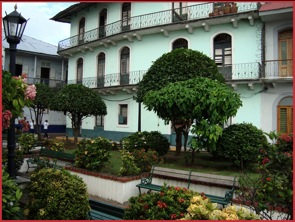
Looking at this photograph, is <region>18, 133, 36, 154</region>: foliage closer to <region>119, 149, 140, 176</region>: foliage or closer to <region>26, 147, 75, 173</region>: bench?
<region>26, 147, 75, 173</region>: bench

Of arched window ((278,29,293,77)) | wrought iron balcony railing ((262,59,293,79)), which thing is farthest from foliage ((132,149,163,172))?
arched window ((278,29,293,77))

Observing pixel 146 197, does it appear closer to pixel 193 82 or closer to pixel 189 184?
pixel 189 184

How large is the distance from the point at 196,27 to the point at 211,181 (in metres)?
13.1

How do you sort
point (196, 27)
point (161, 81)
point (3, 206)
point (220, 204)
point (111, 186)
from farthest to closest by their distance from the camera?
point (196, 27)
point (161, 81)
point (111, 186)
point (220, 204)
point (3, 206)

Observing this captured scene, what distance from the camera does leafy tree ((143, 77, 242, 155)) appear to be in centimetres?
802

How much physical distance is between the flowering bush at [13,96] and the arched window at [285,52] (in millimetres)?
14210

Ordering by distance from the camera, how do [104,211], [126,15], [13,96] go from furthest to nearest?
[126,15] → [104,211] → [13,96]

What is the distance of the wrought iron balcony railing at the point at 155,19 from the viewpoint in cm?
1723

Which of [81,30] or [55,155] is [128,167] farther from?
[81,30]

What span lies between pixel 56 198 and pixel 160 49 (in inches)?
617

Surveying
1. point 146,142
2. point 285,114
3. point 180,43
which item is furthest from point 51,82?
point 285,114

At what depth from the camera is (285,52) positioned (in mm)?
15227

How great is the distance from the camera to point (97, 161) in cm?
816

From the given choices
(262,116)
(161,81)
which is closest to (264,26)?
(262,116)
